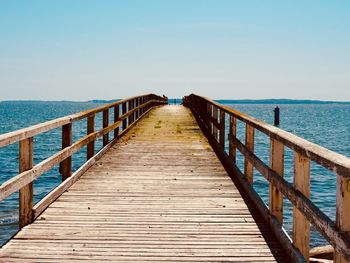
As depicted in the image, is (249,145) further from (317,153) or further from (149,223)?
(317,153)

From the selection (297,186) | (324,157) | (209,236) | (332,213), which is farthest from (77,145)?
(332,213)

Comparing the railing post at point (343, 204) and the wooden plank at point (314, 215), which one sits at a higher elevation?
the railing post at point (343, 204)

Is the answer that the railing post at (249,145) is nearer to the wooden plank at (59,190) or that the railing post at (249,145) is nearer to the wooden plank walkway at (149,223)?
the wooden plank walkway at (149,223)

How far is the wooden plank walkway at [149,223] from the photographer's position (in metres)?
4.28

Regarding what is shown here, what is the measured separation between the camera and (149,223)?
5.22 metres

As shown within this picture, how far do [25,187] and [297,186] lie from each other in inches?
113

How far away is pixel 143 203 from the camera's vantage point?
20.1 feet

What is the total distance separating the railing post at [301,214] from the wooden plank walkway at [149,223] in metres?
0.31

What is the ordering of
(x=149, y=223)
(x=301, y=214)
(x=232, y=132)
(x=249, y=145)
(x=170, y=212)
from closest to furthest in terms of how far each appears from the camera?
1. (x=301, y=214)
2. (x=149, y=223)
3. (x=170, y=212)
4. (x=249, y=145)
5. (x=232, y=132)

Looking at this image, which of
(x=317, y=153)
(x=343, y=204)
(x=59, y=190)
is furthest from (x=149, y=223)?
(x=343, y=204)

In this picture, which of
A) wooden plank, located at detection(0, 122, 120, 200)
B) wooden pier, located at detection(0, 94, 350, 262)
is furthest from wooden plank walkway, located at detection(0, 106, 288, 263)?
wooden plank, located at detection(0, 122, 120, 200)

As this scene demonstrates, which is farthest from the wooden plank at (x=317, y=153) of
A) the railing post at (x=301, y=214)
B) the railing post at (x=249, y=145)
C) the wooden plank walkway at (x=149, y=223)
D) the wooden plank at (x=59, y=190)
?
the wooden plank at (x=59, y=190)

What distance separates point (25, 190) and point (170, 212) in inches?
68.9

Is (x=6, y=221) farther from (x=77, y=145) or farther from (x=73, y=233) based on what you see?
(x=73, y=233)
